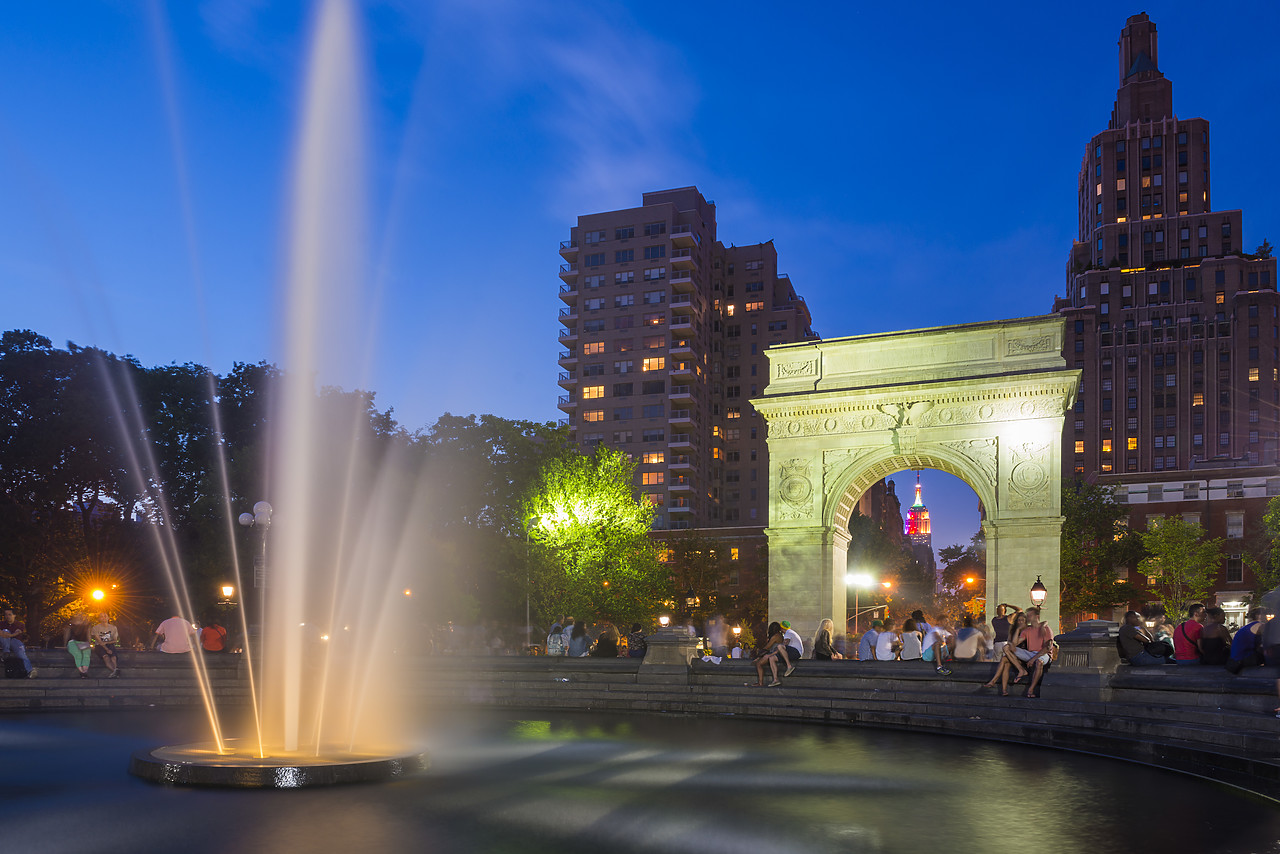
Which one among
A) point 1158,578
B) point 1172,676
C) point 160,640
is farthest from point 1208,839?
point 1158,578

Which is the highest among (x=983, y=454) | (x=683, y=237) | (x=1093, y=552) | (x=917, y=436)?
(x=683, y=237)

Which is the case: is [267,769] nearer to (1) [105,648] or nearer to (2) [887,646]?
(1) [105,648]

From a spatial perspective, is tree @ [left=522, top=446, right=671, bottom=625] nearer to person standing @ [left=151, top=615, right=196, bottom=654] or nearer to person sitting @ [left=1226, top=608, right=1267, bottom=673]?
person standing @ [left=151, top=615, right=196, bottom=654]

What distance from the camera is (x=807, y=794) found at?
10.3 meters

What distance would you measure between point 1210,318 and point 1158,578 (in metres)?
53.6

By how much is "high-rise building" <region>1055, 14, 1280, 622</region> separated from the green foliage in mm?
32104

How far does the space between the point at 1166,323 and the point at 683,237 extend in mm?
57669

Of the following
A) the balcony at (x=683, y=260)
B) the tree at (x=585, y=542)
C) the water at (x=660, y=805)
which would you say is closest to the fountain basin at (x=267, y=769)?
the water at (x=660, y=805)

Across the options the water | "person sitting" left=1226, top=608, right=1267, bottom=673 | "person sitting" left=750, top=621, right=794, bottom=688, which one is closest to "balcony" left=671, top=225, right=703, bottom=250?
"person sitting" left=750, top=621, right=794, bottom=688

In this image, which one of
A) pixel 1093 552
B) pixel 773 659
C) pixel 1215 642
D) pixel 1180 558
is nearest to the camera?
pixel 1215 642

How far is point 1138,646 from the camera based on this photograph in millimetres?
16750

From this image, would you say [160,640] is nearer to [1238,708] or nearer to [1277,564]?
[1238,708]

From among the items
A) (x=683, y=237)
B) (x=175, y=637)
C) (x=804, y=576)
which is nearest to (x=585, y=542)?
(x=804, y=576)

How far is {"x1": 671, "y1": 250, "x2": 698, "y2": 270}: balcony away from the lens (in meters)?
98.9
